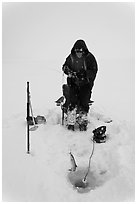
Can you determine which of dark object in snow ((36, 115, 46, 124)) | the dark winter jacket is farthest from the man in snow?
dark object in snow ((36, 115, 46, 124))

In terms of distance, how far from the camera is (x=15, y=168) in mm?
4562

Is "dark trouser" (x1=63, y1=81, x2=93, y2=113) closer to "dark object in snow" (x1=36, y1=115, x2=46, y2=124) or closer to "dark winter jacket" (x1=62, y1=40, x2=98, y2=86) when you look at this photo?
"dark winter jacket" (x1=62, y1=40, x2=98, y2=86)

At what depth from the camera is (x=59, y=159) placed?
478cm

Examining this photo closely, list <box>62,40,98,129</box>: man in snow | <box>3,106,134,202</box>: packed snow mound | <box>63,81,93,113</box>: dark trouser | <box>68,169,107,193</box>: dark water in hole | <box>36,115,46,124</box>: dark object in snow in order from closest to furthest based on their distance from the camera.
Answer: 1. <box>3,106,134,202</box>: packed snow mound
2. <box>68,169,107,193</box>: dark water in hole
3. <box>62,40,98,129</box>: man in snow
4. <box>63,81,93,113</box>: dark trouser
5. <box>36,115,46,124</box>: dark object in snow

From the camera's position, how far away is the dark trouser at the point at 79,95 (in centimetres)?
554

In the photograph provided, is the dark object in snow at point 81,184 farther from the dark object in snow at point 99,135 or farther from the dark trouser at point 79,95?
the dark trouser at point 79,95

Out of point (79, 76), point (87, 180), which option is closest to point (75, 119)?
point (79, 76)

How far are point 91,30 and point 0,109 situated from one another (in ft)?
30.7

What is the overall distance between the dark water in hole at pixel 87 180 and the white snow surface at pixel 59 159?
0.06 ft

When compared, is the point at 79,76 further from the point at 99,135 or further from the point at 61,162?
the point at 61,162

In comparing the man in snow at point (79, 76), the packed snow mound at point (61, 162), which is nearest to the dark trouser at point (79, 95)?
the man in snow at point (79, 76)

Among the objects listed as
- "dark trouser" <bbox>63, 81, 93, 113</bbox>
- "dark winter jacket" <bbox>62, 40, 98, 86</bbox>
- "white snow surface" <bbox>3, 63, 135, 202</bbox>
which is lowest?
"white snow surface" <bbox>3, 63, 135, 202</bbox>

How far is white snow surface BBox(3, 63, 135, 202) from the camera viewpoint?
165 inches

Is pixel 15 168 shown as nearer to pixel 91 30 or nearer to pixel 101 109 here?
pixel 101 109
